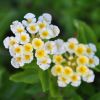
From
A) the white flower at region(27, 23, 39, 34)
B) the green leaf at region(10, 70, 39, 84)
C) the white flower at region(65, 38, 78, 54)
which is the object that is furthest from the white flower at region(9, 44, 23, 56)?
the white flower at region(65, 38, 78, 54)

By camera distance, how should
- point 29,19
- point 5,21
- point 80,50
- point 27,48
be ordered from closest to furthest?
1. point 27,48
2. point 29,19
3. point 80,50
4. point 5,21

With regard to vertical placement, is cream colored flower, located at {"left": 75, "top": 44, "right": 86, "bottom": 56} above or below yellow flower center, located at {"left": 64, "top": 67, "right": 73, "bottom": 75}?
above

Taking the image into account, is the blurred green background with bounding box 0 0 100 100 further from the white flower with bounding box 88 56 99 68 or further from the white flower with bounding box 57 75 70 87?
the white flower with bounding box 57 75 70 87

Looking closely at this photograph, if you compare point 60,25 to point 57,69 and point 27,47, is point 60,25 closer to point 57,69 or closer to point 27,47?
point 57,69

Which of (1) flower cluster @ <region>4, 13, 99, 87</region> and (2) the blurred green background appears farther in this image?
(2) the blurred green background

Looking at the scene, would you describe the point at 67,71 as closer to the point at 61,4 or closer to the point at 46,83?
the point at 46,83

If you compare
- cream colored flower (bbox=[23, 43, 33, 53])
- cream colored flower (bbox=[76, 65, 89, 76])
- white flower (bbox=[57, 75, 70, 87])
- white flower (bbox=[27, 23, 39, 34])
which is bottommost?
white flower (bbox=[57, 75, 70, 87])

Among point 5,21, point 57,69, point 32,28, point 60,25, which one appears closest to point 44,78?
point 57,69

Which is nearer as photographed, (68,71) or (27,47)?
(27,47)
